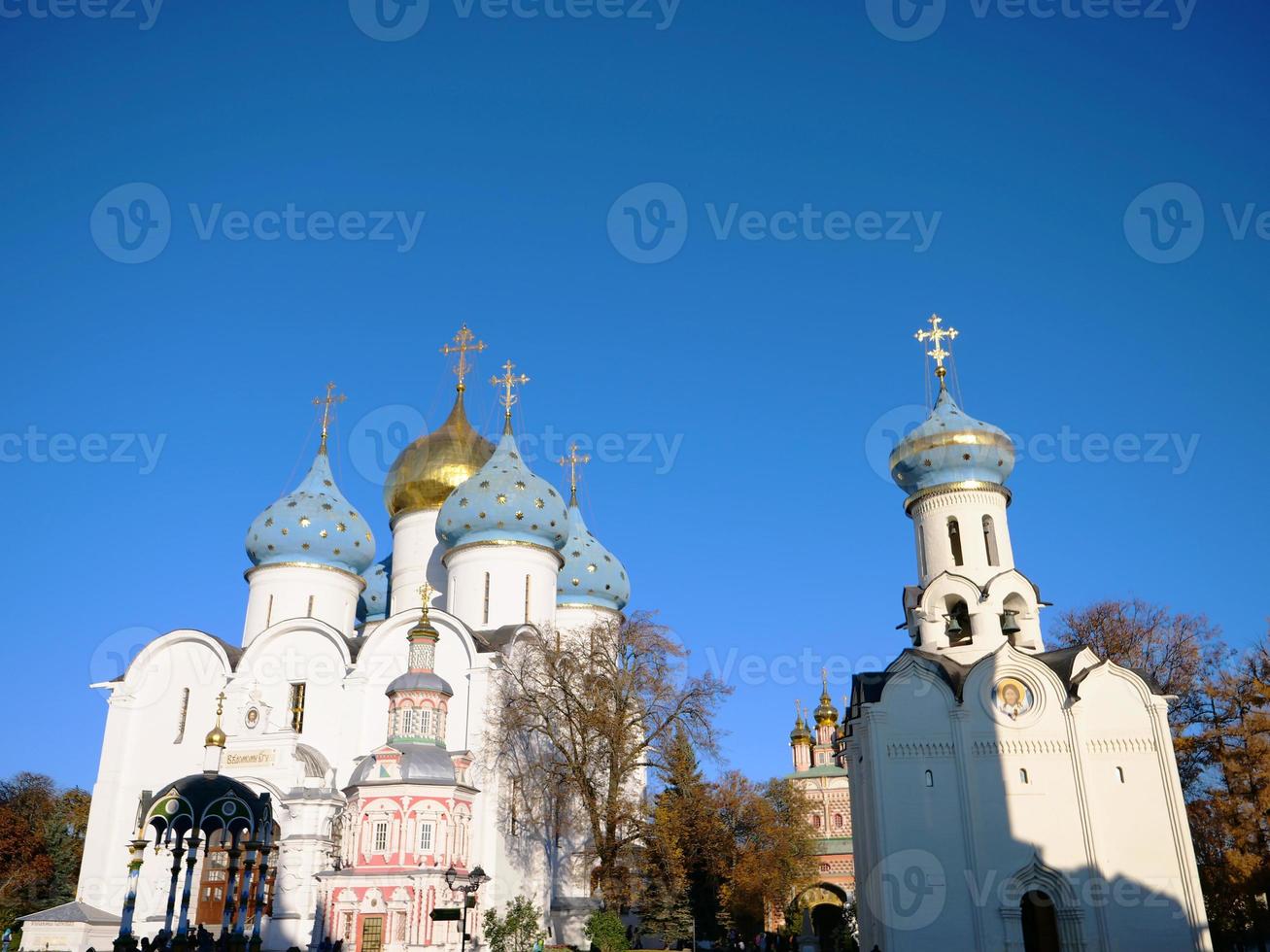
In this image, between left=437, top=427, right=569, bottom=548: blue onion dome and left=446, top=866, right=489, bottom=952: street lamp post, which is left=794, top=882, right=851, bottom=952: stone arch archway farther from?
left=446, top=866, right=489, bottom=952: street lamp post

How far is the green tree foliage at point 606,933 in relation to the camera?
71.3 ft

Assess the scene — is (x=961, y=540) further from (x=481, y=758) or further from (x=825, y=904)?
(x=825, y=904)

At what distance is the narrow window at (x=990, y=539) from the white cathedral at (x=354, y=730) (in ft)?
36.1

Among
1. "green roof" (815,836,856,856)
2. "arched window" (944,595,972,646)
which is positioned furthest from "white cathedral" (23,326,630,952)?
"green roof" (815,836,856,856)

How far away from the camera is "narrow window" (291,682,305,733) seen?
1029 inches

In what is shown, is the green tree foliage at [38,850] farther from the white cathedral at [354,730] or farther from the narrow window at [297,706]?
the narrow window at [297,706]

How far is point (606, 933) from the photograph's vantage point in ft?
71.8

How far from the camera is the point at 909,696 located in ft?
68.5

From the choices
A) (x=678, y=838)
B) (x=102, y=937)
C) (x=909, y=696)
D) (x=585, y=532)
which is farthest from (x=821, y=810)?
(x=102, y=937)

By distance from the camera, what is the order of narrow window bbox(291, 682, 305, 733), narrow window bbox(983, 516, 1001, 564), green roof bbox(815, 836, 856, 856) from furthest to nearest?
green roof bbox(815, 836, 856, 856)
narrow window bbox(291, 682, 305, 733)
narrow window bbox(983, 516, 1001, 564)

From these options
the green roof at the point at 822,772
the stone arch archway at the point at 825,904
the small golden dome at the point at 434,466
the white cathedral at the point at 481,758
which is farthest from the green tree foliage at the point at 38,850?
the green roof at the point at 822,772

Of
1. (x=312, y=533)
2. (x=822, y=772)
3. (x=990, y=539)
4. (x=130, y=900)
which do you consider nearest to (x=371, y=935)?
(x=130, y=900)

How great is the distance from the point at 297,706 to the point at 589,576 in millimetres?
9728

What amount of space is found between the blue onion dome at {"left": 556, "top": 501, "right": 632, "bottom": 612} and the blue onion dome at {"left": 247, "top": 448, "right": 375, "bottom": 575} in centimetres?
590
